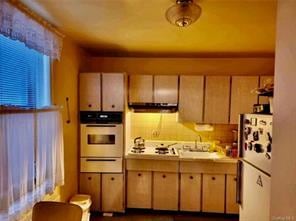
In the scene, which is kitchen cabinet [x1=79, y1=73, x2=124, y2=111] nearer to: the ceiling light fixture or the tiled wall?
the tiled wall

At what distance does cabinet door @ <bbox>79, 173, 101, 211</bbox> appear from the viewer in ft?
12.7

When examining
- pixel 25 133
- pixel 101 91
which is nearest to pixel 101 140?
pixel 101 91

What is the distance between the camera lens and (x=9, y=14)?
79.0 inches

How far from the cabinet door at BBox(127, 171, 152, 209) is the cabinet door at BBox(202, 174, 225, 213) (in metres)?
0.77

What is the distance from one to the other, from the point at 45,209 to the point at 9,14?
4.71ft

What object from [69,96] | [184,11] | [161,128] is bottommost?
[161,128]

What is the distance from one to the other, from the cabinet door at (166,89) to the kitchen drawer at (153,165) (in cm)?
89

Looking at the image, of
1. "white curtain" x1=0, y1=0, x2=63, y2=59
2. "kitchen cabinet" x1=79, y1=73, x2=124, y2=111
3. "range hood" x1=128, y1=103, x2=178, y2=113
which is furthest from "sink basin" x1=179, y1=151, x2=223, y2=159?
"white curtain" x1=0, y1=0, x2=63, y2=59

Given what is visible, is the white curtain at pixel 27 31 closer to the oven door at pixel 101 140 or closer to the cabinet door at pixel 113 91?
the cabinet door at pixel 113 91

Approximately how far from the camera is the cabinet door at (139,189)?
3932mm

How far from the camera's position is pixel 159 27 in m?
2.84

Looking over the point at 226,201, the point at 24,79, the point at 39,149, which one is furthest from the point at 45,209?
the point at 226,201

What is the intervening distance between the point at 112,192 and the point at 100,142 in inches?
28.5

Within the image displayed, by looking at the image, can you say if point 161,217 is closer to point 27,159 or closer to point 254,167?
point 254,167
